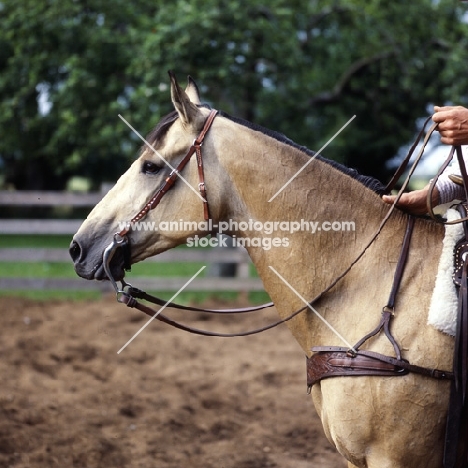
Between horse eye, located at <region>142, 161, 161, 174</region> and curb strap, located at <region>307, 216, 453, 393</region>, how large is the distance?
3.27ft

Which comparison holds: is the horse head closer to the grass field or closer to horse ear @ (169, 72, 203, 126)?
horse ear @ (169, 72, 203, 126)

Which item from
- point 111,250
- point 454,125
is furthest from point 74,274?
point 454,125

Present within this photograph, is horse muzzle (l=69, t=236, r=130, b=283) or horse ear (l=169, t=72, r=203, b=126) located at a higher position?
horse ear (l=169, t=72, r=203, b=126)

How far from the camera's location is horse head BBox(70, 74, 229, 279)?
257 cm

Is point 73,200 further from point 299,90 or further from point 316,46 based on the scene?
point 316,46

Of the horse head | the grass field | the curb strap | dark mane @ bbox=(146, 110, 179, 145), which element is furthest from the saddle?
the grass field

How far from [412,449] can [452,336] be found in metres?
0.45

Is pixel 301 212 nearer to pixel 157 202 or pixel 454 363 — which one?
pixel 157 202

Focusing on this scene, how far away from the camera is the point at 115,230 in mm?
2639

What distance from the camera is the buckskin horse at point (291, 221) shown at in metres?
2.43

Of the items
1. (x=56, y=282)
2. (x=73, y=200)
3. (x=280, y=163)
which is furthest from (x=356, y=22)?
(x=280, y=163)

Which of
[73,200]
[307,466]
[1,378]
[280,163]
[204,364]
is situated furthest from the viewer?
[73,200]

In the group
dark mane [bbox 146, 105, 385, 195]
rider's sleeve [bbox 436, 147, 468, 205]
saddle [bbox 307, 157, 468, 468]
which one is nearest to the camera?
saddle [bbox 307, 157, 468, 468]

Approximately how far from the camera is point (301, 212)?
256 centimetres
